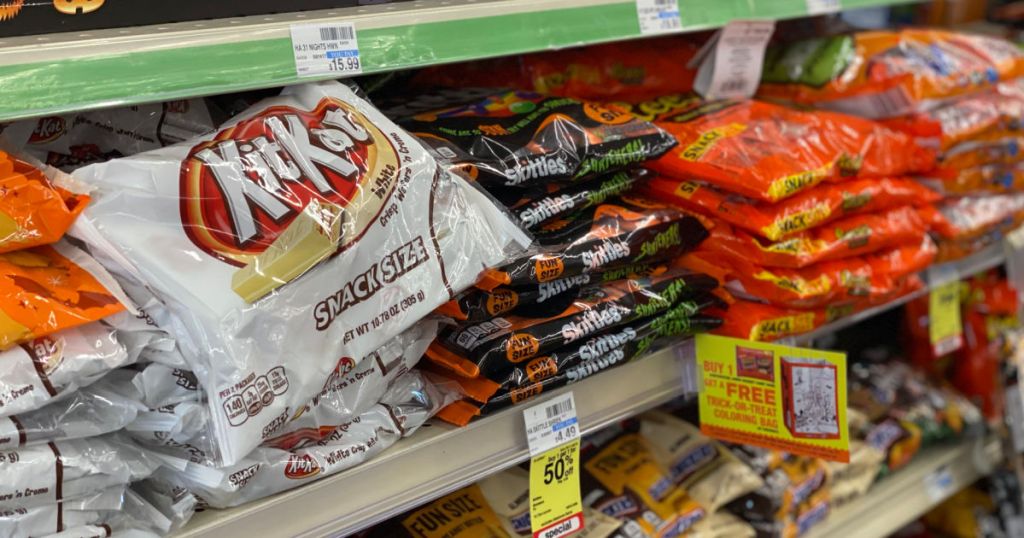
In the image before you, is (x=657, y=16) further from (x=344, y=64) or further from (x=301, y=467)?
(x=301, y=467)

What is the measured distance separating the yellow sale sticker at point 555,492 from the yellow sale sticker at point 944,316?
97 centimetres

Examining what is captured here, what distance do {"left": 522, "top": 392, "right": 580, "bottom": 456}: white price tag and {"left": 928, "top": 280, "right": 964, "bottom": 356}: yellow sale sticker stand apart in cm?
97

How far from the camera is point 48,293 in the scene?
2.92 ft

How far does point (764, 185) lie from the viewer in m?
1.38

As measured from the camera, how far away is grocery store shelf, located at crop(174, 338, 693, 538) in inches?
38.9

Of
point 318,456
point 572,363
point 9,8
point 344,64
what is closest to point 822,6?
point 572,363

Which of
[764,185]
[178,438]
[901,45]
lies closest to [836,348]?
[901,45]

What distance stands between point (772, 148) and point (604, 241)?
14.4 inches

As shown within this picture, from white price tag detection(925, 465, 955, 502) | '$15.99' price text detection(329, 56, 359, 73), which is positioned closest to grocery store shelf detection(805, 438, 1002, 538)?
white price tag detection(925, 465, 955, 502)

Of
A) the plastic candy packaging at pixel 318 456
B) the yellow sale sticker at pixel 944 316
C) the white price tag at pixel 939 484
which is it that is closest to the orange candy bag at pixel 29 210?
the plastic candy packaging at pixel 318 456

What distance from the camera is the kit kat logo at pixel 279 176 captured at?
94 centimetres

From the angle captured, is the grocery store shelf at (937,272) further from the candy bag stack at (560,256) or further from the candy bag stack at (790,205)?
the candy bag stack at (560,256)

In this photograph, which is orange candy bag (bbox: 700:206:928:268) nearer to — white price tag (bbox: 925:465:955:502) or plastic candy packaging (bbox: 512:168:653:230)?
plastic candy packaging (bbox: 512:168:653:230)

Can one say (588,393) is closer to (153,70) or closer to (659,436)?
(659,436)
